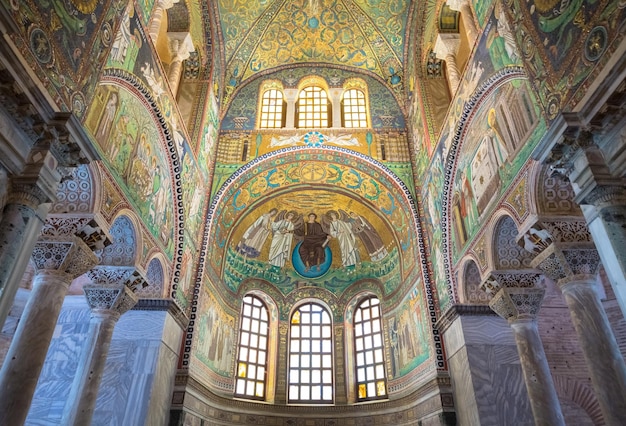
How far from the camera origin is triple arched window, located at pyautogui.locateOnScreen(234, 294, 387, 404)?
13578 millimetres

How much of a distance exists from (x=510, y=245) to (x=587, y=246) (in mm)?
1844

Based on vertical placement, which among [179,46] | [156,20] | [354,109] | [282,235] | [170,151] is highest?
[354,109]

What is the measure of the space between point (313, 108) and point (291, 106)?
0.76m

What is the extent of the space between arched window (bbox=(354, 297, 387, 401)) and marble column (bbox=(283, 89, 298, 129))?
639cm

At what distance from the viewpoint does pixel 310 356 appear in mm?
14461

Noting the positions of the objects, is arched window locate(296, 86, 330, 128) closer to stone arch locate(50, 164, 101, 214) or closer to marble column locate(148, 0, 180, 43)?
marble column locate(148, 0, 180, 43)

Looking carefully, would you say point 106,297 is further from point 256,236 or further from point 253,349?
point 256,236

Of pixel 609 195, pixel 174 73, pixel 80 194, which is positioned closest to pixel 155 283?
pixel 80 194

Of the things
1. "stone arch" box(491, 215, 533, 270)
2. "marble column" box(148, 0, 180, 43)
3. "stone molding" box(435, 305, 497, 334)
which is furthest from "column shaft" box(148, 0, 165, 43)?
"stone molding" box(435, 305, 497, 334)

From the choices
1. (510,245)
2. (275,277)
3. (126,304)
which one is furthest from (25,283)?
(510,245)

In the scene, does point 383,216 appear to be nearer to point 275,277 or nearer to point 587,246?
point 275,277

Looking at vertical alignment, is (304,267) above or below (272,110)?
below

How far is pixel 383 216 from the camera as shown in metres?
13.8

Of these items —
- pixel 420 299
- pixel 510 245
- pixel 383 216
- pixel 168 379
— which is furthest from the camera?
pixel 383 216
